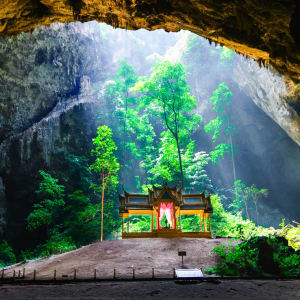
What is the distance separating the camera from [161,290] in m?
6.34

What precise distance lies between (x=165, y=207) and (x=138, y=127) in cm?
1680

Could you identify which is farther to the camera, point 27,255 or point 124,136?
point 124,136

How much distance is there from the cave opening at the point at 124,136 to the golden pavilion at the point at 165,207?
289cm

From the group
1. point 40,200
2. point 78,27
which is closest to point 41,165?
point 40,200

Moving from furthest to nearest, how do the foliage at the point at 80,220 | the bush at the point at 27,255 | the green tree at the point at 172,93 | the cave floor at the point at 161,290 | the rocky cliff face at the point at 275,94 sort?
the green tree at the point at 172,93
the foliage at the point at 80,220
the rocky cliff face at the point at 275,94
the bush at the point at 27,255
the cave floor at the point at 161,290

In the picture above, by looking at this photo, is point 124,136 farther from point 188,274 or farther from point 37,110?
point 188,274

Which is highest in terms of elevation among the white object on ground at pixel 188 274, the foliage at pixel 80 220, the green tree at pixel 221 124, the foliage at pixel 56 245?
the green tree at pixel 221 124

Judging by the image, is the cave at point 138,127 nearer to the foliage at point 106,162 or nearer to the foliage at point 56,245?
the foliage at point 56,245

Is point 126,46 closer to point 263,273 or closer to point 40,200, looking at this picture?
point 40,200

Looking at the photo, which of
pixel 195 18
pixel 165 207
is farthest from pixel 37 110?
pixel 195 18

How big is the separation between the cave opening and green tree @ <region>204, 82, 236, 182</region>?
13 cm

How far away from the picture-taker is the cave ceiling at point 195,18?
9.16m

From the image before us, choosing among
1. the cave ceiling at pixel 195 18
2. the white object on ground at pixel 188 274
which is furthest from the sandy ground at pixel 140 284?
the cave ceiling at pixel 195 18

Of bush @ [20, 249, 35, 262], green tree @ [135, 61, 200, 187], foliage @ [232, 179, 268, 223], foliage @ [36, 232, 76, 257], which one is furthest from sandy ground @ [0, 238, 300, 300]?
green tree @ [135, 61, 200, 187]
